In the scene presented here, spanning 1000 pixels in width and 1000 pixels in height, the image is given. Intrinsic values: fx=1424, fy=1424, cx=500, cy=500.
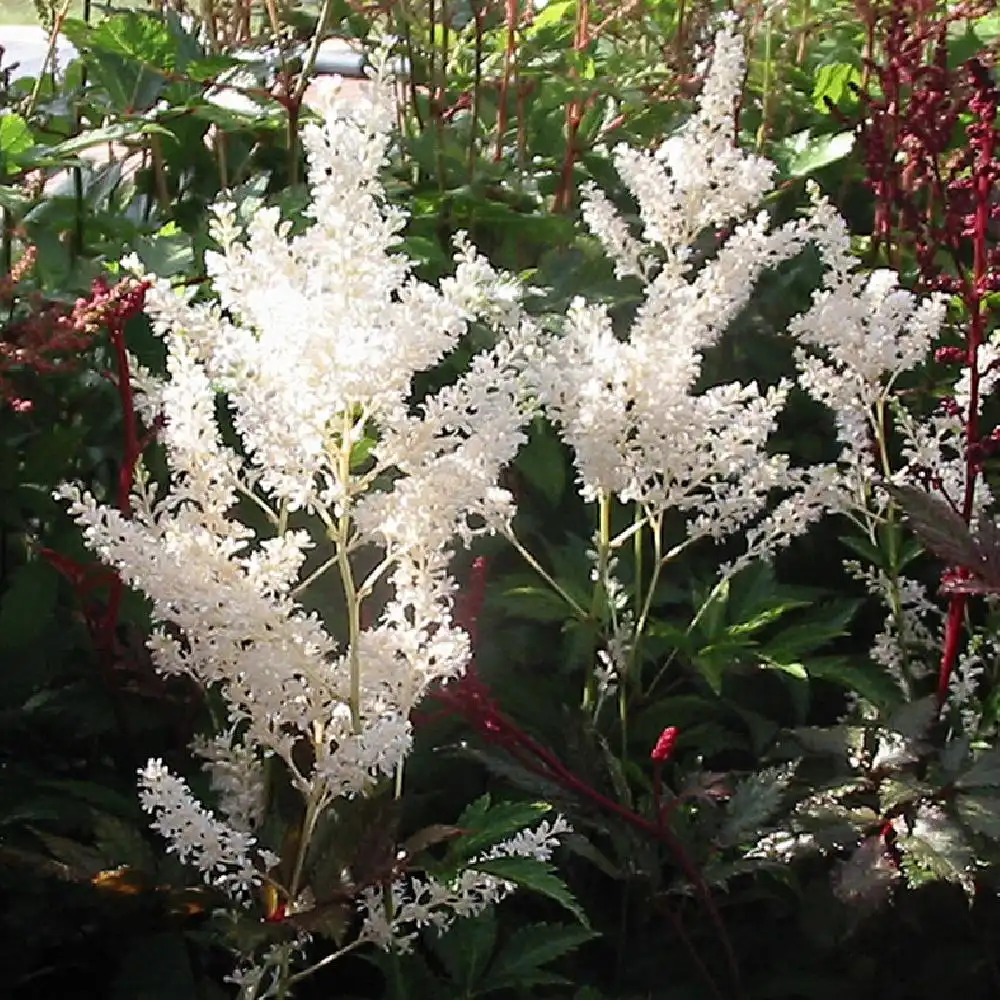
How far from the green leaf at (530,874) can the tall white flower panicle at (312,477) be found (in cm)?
12

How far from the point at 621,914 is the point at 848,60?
1491mm

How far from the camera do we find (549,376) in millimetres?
1220

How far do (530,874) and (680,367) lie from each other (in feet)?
1.40

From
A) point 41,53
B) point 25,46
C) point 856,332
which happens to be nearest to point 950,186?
point 856,332

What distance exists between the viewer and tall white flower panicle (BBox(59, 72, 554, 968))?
976 millimetres

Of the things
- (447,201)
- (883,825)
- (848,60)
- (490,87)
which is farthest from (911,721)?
(848,60)

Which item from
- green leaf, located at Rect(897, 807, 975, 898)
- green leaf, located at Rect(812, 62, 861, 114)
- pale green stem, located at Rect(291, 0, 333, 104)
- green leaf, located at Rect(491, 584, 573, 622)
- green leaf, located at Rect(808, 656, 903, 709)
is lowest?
green leaf, located at Rect(808, 656, 903, 709)

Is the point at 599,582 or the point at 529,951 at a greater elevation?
the point at 599,582

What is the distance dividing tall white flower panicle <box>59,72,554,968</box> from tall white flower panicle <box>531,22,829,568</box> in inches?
5.1

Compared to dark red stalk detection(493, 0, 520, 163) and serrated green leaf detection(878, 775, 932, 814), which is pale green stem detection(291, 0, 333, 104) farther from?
serrated green leaf detection(878, 775, 932, 814)

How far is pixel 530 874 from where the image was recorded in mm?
1064

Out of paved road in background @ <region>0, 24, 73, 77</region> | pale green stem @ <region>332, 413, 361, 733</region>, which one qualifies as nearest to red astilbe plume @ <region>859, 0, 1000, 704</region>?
pale green stem @ <region>332, 413, 361, 733</region>

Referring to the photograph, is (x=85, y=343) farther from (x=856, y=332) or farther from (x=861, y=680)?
(x=861, y=680)

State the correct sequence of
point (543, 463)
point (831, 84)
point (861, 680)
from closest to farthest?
point (861, 680)
point (543, 463)
point (831, 84)
